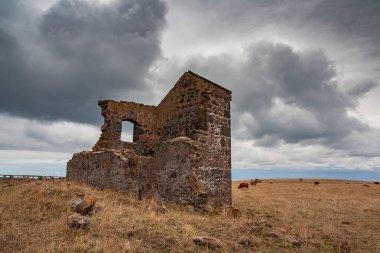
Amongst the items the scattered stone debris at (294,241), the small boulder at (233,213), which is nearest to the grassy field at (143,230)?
the scattered stone debris at (294,241)

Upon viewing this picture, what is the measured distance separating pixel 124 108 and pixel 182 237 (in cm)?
1149

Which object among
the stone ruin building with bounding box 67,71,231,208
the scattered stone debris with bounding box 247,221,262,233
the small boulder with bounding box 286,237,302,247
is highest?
the stone ruin building with bounding box 67,71,231,208

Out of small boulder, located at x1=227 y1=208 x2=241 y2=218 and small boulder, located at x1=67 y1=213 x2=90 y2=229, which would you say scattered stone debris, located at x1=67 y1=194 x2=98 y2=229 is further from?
small boulder, located at x1=227 y1=208 x2=241 y2=218

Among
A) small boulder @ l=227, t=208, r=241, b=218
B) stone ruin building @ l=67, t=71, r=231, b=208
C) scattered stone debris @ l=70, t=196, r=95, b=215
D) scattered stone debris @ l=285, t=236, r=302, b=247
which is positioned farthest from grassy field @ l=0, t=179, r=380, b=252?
stone ruin building @ l=67, t=71, r=231, b=208

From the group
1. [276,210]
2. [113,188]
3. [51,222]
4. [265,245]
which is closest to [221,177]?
[276,210]

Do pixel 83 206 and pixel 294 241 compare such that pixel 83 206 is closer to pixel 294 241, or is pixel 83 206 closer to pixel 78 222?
pixel 78 222

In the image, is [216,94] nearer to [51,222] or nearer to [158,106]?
[158,106]

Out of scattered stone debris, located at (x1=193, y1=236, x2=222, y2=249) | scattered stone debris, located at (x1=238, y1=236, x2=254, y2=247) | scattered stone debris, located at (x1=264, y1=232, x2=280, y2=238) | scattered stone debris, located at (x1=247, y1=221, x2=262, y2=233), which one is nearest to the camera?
scattered stone debris, located at (x1=193, y1=236, x2=222, y2=249)

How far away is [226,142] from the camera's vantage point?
15930 millimetres

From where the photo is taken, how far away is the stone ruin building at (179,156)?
45.8ft

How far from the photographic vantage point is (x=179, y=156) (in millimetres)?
14047

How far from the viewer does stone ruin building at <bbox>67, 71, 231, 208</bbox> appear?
14.0 metres

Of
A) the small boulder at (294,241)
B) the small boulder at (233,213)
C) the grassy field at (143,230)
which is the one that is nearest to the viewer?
the grassy field at (143,230)

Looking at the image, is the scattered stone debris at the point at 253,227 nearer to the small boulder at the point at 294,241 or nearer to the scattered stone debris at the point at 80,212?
the small boulder at the point at 294,241
